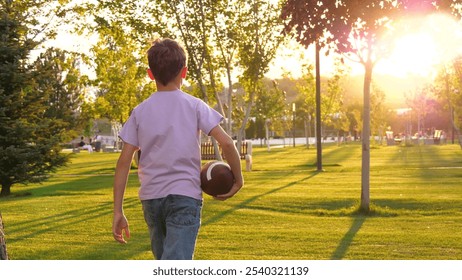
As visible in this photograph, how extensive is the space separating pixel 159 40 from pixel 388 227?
944 centimetres

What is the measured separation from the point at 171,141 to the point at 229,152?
364mm

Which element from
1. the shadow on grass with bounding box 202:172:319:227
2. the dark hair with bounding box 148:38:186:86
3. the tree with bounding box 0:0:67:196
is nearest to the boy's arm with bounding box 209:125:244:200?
the dark hair with bounding box 148:38:186:86

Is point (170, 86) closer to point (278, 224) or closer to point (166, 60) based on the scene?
point (166, 60)

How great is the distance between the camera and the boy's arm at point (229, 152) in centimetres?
499

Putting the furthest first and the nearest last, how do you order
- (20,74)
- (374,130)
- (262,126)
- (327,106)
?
(262,126) < (374,130) < (327,106) < (20,74)

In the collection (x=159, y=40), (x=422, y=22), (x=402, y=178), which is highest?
(x=422, y=22)

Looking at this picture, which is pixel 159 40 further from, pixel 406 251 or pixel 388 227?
pixel 388 227

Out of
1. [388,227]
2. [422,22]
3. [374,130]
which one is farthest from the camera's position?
[374,130]

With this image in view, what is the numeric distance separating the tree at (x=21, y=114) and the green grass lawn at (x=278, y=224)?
33.5 inches

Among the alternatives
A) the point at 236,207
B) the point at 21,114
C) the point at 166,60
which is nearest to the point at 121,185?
the point at 166,60

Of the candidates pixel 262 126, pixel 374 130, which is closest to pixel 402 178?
pixel 374 130

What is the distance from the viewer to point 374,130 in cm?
9006

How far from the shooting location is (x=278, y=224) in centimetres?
1423

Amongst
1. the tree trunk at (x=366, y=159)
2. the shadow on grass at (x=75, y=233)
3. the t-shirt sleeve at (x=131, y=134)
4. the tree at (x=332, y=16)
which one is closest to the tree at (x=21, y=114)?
the shadow on grass at (x=75, y=233)
